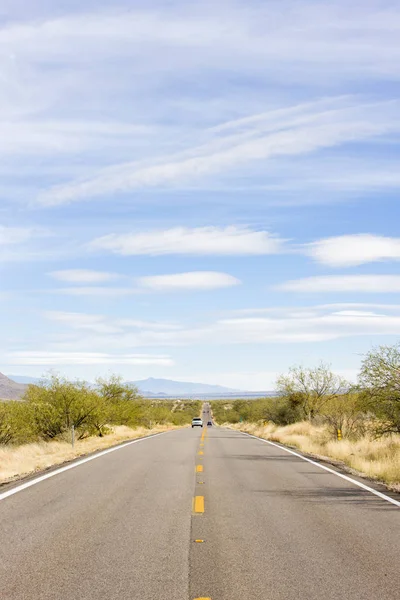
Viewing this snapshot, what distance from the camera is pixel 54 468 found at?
1614 centimetres

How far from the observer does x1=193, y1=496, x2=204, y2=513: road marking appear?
32.2 feet

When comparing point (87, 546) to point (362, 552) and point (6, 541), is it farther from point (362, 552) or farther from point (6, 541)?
point (362, 552)

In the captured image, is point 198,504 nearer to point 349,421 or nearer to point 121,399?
point 349,421

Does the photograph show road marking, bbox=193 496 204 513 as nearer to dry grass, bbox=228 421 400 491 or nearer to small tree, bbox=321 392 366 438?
dry grass, bbox=228 421 400 491

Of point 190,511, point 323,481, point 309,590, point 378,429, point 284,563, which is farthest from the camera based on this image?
point 378,429

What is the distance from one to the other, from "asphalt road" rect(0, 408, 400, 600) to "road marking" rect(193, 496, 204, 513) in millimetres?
32

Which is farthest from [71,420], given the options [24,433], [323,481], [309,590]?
[309,590]

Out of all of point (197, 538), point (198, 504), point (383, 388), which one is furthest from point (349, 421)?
point (197, 538)

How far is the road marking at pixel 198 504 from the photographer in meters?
9.80

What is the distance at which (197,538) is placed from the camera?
7.77m

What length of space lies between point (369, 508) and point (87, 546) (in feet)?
16.6

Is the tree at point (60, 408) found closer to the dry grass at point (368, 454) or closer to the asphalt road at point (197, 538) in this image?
the dry grass at point (368, 454)

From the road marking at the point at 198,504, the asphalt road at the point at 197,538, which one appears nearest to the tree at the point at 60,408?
the asphalt road at the point at 197,538

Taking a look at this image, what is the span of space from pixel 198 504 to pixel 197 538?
2.66 meters
